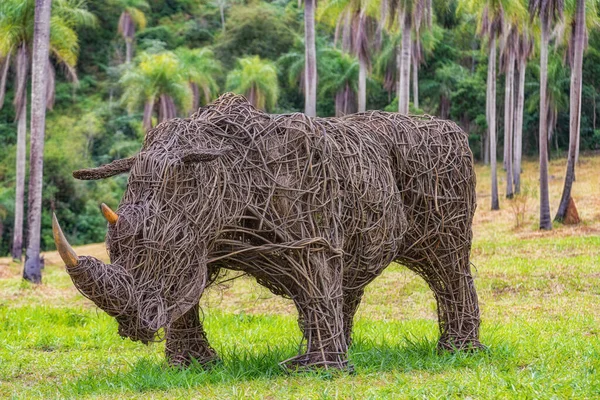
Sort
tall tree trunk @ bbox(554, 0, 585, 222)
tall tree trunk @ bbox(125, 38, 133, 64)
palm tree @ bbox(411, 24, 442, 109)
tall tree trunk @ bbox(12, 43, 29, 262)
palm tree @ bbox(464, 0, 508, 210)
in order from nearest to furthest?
1. tall tree trunk @ bbox(554, 0, 585, 222)
2. tall tree trunk @ bbox(12, 43, 29, 262)
3. palm tree @ bbox(464, 0, 508, 210)
4. palm tree @ bbox(411, 24, 442, 109)
5. tall tree trunk @ bbox(125, 38, 133, 64)

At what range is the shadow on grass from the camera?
7.41 m

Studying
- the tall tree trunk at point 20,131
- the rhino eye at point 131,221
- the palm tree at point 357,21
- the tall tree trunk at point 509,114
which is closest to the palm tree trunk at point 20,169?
the tall tree trunk at point 20,131

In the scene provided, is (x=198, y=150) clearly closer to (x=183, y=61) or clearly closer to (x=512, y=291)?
(x=512, y=291)

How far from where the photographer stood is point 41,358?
9.86 meters

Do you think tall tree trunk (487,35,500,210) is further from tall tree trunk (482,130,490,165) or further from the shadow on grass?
the shadow on grass

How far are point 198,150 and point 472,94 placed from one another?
42.2 m

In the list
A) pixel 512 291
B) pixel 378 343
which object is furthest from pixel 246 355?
pixel 512 291

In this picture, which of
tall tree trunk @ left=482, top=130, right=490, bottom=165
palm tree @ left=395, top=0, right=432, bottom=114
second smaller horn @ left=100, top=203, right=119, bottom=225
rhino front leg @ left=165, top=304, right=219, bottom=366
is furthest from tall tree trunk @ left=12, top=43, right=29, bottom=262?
tall tree trunk @ left=482, top=130, right=490, bottom=165

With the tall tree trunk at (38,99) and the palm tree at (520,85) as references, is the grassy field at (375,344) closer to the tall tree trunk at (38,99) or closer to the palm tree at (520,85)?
the tall tree trunk at (38,99)

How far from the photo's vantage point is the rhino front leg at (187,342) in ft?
26.6

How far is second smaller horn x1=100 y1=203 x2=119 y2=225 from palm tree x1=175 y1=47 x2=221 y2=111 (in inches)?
1191

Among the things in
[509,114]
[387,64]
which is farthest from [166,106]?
[387,64]

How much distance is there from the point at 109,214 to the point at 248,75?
35.1m

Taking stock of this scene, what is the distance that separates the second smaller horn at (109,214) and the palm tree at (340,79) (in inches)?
1656
